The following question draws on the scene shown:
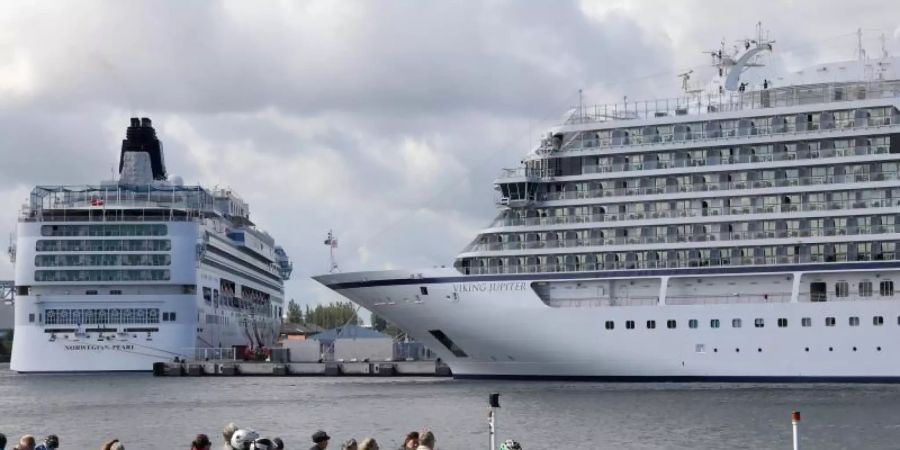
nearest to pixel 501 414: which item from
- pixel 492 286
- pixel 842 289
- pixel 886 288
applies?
pixel 492 286

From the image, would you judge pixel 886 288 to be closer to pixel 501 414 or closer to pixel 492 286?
pixel 492 286

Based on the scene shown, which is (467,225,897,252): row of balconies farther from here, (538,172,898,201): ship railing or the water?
the water

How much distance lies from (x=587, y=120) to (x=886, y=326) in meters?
17.0

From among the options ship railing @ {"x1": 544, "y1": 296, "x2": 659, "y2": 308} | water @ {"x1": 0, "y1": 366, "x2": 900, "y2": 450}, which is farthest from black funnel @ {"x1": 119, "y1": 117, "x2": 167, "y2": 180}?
ship railing @ {"x1": 544, "y1": 296, "x2": 659, "y2": 308}

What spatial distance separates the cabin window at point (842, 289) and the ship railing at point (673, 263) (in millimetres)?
991

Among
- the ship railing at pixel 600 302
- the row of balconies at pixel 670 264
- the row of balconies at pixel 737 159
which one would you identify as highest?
the row of balconies at pixel 737 159

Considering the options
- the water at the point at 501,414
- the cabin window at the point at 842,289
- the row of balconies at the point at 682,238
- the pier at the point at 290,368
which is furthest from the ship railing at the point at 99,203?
the cabin window at the point at 842,289

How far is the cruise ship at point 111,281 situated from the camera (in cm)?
10438

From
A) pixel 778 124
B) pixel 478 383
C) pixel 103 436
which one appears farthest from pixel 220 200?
pixel 103 436

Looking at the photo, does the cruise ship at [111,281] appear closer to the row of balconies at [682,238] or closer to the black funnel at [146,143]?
the black funnel at [146,143]

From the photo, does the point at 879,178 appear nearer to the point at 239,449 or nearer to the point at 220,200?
the point at 239,449

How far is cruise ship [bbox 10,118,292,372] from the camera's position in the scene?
342 feet

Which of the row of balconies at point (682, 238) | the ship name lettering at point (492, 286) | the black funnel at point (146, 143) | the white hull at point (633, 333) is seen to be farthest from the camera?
the black funnel at point (146, 143)

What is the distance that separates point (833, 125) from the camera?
69.8 m
